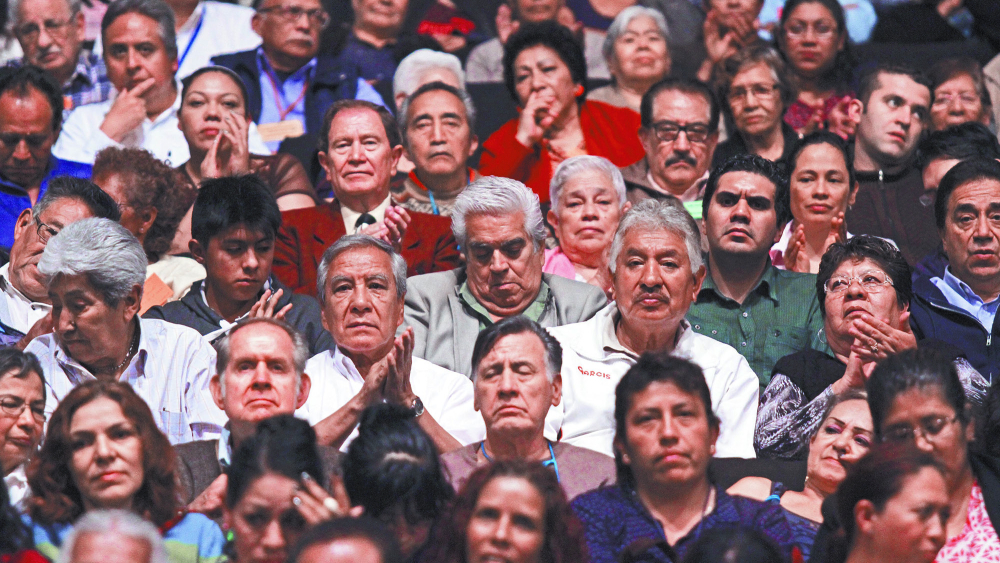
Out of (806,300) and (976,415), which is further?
(806,300)

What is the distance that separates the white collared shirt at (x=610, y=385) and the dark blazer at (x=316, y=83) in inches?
94.3

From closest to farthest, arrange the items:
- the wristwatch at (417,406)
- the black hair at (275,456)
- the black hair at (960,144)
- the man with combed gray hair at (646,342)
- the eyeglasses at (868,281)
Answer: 1. the black hair at (275,456)
2. the wristwatch at (417,406)
3. the man with combed gray hair at (646,342)
4. the eyeglasses at (868,281)
5. the black hair at (960,144)

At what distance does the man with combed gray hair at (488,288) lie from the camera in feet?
16.3

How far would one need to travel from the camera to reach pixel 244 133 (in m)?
5.95

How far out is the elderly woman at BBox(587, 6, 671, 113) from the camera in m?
6.72

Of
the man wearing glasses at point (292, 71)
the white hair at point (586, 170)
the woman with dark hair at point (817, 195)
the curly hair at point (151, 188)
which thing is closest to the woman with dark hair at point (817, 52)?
the woman with dark hair at point (817, 195)

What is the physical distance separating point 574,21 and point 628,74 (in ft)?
2.75

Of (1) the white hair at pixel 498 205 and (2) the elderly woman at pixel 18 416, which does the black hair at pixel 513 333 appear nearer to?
(1) the white hair at pixel 498 205

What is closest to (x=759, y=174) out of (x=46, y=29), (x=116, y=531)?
(x=116, y=531)

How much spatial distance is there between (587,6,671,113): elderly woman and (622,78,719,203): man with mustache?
774 mm

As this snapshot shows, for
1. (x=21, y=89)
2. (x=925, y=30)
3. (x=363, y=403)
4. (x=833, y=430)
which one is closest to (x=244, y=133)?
(x=21, y=89)

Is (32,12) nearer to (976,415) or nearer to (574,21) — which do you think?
(574,21)

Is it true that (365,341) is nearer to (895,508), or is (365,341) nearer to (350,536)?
(350,536)

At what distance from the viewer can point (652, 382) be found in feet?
12.3
